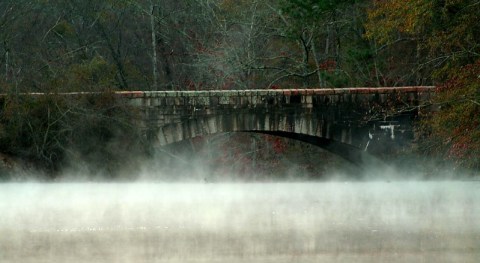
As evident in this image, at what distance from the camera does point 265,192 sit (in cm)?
2691

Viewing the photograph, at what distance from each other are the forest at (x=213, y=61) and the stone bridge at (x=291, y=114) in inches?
23.1

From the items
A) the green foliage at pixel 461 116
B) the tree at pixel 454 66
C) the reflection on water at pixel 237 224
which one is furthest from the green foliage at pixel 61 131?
the green foliage at pixel 461 116

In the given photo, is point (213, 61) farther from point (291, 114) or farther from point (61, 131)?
point (61, 131)

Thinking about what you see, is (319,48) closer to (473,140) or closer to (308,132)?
(308,132)

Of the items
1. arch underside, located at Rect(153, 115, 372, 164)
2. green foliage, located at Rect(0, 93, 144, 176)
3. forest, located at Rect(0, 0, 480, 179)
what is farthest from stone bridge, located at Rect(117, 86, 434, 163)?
green foliage, located at Rect(0, 93, 144, 176)

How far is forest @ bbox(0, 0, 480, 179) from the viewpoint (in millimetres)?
24203

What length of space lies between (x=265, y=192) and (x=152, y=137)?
343cm

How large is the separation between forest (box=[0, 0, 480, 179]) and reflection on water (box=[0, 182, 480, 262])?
1.40 meters

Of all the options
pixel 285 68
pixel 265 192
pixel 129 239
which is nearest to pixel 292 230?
pixel 129 239

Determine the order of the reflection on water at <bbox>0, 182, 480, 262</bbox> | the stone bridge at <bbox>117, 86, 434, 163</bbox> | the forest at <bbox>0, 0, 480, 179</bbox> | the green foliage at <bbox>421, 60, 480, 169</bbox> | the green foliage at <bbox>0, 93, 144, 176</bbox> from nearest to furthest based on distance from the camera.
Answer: the reflection on water at <bbox>0, 182, 480, 262</bbox>
the green foliage at <bbox>421, 60, 480, 169</bbox>
the forest at <bbox>0, 0, 480, 179</bbox>
the green foliage at <bbox>0, 93, 144, 176</bbox>
the stone bridge at <bbox>117, 86, 434, 163</bbox>

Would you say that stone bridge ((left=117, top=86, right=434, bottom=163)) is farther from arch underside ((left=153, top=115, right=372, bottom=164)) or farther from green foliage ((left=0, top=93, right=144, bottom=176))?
green foliage ((left=0, top=93, right=144, bottom=176))

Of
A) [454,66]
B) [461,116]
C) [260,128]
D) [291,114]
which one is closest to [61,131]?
[260,128]

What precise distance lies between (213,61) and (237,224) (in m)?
19.1

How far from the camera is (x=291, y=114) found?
1157 inches
